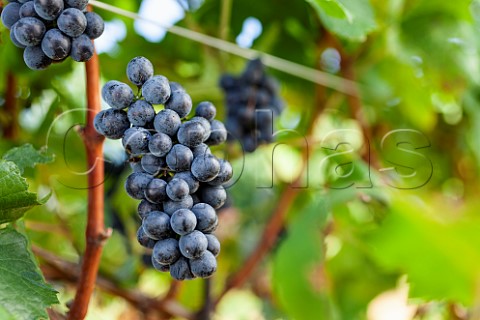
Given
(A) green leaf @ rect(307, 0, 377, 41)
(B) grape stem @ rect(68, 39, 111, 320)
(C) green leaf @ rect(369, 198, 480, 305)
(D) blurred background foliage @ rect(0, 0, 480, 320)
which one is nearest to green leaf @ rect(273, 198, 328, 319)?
(D) blurred background foliage @ rect(0, 0, 480, 320)

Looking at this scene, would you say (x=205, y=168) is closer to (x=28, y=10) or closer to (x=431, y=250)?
(x=28, y=10)

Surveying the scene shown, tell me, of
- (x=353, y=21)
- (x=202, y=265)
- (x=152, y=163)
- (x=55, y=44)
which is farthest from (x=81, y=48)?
(x=353, y=21)

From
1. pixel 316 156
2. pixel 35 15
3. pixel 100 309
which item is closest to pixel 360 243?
pixel 316 156

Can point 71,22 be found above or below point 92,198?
above

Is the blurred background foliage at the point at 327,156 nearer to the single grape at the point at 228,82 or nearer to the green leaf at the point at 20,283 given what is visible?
the single grape at the point at 228,82

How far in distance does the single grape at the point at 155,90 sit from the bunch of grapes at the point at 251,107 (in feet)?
1.70

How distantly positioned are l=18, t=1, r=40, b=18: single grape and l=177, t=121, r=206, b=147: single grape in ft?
0.56

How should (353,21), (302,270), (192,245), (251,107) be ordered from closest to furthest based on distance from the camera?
(192,245) → (353,21) → (302,270) → (251,107)

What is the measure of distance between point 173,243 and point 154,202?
0.14 ft

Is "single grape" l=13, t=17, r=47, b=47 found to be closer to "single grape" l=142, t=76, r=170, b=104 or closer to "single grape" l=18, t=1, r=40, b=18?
"single grape" l=18, t=1, r=40, b=18

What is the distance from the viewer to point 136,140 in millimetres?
514

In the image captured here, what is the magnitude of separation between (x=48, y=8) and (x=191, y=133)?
0.17m

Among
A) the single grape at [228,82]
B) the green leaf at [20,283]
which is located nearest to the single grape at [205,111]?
the green leaf at [20,283]

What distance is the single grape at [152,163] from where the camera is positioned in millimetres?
524
